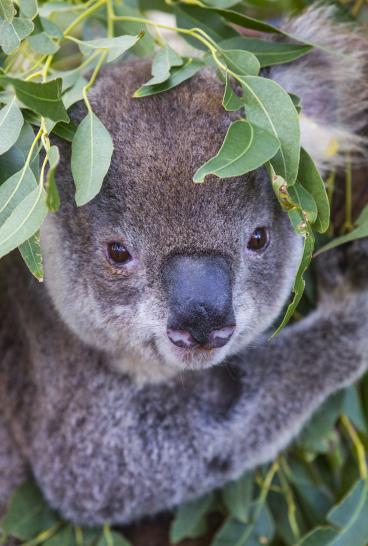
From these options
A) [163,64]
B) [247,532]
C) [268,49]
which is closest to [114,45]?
[163,64]

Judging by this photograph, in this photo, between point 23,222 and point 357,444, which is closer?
point 23,222

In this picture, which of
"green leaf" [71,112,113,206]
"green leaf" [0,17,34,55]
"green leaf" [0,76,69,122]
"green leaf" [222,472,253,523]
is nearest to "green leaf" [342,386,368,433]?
"green leaf" [222,472,253,523]

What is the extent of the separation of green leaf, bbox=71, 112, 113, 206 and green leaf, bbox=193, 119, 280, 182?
25cm

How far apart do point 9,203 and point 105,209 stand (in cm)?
43

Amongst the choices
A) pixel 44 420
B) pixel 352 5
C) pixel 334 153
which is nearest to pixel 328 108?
pixel 334 153

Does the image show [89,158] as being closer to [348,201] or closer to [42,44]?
[42,44]

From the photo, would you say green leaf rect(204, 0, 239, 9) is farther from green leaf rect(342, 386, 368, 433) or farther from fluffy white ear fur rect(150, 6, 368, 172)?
green leaf rect(342, 386, 368, 433)

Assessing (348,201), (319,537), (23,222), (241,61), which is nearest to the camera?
(23,222)

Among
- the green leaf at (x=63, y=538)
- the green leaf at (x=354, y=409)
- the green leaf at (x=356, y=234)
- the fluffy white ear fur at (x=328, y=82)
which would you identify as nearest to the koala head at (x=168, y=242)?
the green leaf at (x=356, y=234)

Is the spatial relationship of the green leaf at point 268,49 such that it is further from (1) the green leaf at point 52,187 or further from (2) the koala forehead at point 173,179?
(1) the green leaf at point 52,187

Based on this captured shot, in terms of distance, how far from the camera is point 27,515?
9.78 feet

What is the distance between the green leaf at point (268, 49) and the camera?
2178 mm

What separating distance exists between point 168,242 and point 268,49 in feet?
2.25

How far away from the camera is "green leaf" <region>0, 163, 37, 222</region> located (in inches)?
71.3
